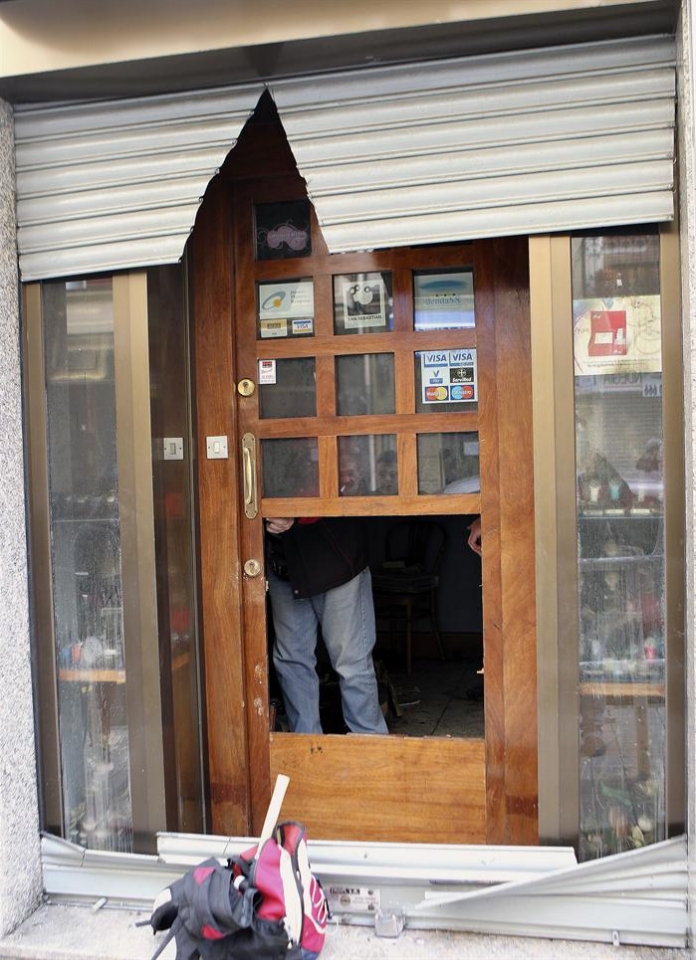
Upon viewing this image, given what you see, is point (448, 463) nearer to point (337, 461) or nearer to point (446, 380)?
point (446, 380)

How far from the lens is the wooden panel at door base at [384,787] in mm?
2801

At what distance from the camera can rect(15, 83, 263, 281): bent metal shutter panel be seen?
2539 mm

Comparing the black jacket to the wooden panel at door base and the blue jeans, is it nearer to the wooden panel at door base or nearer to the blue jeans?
the blue jeans

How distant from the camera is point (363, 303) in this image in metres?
2.90

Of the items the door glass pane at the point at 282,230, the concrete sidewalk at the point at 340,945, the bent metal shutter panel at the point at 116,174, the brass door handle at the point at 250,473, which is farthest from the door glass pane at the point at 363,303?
the concrete sidewalk at the point at 340,945

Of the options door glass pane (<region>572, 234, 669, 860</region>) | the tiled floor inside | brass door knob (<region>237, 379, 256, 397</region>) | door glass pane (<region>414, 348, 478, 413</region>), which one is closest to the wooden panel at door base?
door glass pane (<region>572, 234, 669, 860</region>)

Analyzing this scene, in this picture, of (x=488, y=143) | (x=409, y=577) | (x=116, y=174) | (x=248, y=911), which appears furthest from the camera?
(x=409, y=577)

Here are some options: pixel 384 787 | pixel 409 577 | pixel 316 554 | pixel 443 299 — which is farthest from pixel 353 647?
pixel 409 577

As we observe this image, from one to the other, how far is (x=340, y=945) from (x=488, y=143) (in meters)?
2.36

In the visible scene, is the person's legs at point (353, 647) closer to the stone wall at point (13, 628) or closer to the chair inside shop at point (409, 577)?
the stone wall at point (13, 628)

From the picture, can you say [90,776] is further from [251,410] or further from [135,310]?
[135,310]

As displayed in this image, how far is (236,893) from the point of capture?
219 cm

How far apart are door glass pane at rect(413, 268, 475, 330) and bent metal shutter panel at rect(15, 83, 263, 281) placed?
79cm

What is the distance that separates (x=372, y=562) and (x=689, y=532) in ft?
14.3
